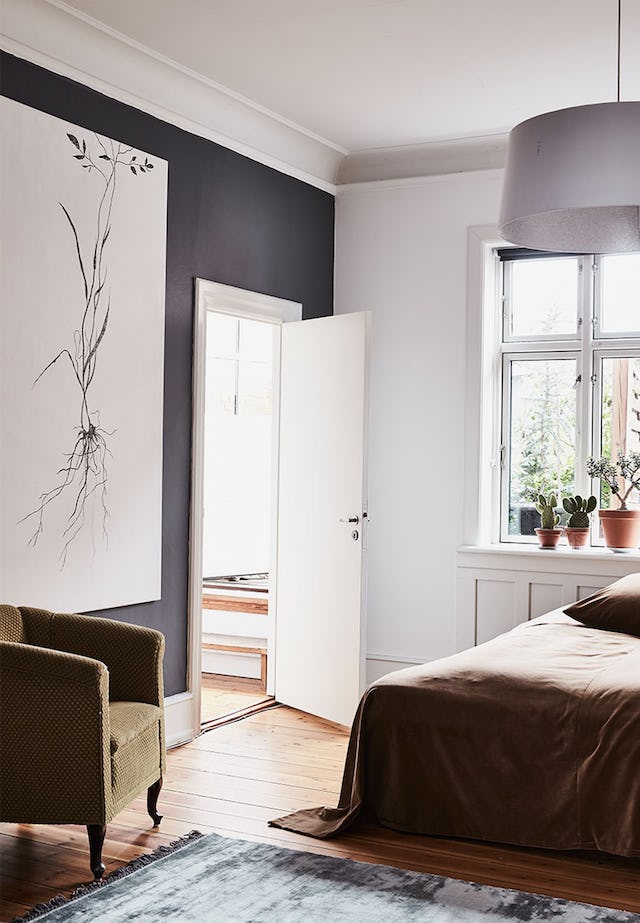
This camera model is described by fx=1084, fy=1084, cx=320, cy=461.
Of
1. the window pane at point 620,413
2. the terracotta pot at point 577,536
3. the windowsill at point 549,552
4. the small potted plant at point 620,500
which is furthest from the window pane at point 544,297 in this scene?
the windowsill at point 549,552

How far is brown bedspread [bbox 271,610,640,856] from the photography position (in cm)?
328

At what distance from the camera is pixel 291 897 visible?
306cm

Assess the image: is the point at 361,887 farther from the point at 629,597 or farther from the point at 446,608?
the point at 446,608

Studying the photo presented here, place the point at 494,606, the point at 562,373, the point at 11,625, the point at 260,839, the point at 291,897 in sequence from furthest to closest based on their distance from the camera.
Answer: the point at 562,373 < the point at 494,606 < the point at 11,625 < the point at 260,839 < the point at 291,897

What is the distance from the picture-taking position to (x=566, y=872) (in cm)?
327

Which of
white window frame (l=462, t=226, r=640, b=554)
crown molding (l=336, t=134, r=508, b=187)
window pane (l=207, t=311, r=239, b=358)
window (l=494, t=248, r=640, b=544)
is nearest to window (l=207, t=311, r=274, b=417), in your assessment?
window pane (l=207, t=311, r=239, b=358)

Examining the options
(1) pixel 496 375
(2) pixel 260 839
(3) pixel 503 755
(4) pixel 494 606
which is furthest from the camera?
(1) pixel 496 375

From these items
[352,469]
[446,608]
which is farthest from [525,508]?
[352,469]

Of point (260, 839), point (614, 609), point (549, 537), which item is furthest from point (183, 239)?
point (260, 839)

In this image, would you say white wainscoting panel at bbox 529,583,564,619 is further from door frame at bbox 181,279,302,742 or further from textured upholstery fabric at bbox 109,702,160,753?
textured upholstery fabric at bbox 109,702,160,753

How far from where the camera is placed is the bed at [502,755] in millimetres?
3275

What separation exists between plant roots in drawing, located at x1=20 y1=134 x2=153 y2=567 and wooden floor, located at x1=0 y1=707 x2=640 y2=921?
1032 millimetres

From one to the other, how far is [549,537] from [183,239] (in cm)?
237

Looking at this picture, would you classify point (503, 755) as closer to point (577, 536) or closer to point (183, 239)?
point (577, 536)
